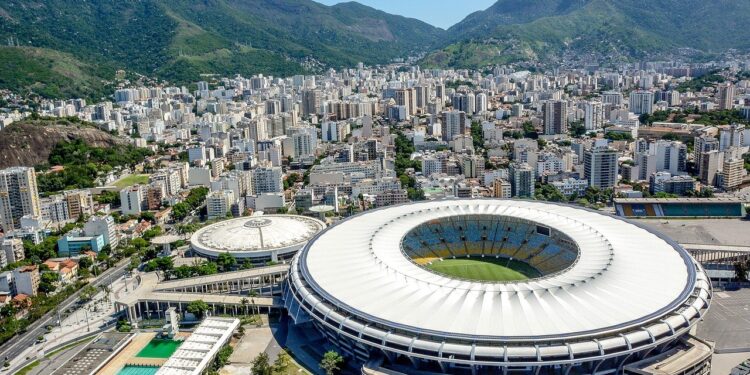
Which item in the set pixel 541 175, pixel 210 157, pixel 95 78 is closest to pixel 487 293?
pixel 541 175

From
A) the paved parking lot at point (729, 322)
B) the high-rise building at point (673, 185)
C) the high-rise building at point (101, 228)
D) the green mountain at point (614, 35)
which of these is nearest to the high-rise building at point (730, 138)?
the high-rise building at point (673, 185)

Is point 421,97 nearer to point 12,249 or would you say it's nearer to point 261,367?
point 12,249

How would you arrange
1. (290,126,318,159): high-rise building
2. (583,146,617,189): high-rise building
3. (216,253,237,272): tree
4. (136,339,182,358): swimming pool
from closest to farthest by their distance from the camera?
(136,339,182,358): swimming pool → (216,253,237,272): tree → (583,146,617,189): high-rise building → (290,126,318,159): high-rise building

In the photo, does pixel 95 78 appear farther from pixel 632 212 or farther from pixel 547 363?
pixel 547 363

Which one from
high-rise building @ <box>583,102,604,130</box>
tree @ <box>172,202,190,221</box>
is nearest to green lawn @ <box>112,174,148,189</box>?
tree @ <box>172,202,190,221</box>

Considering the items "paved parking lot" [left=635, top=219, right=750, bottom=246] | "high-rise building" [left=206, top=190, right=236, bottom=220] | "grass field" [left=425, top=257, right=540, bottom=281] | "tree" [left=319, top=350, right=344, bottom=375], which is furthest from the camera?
"high-rise building" [left=206, top=190, right=236, bottom=220]

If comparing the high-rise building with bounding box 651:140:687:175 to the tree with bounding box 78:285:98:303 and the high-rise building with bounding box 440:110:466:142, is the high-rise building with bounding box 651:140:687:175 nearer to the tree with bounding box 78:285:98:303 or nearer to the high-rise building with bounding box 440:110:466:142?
the high-rise building with bounding box 440:110:466:142

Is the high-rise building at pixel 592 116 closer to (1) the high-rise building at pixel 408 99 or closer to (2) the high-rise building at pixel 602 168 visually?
(1) the high-rise building at pixel 408 99

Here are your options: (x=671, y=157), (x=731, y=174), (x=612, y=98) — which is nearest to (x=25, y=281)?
(x=671, y=157)
